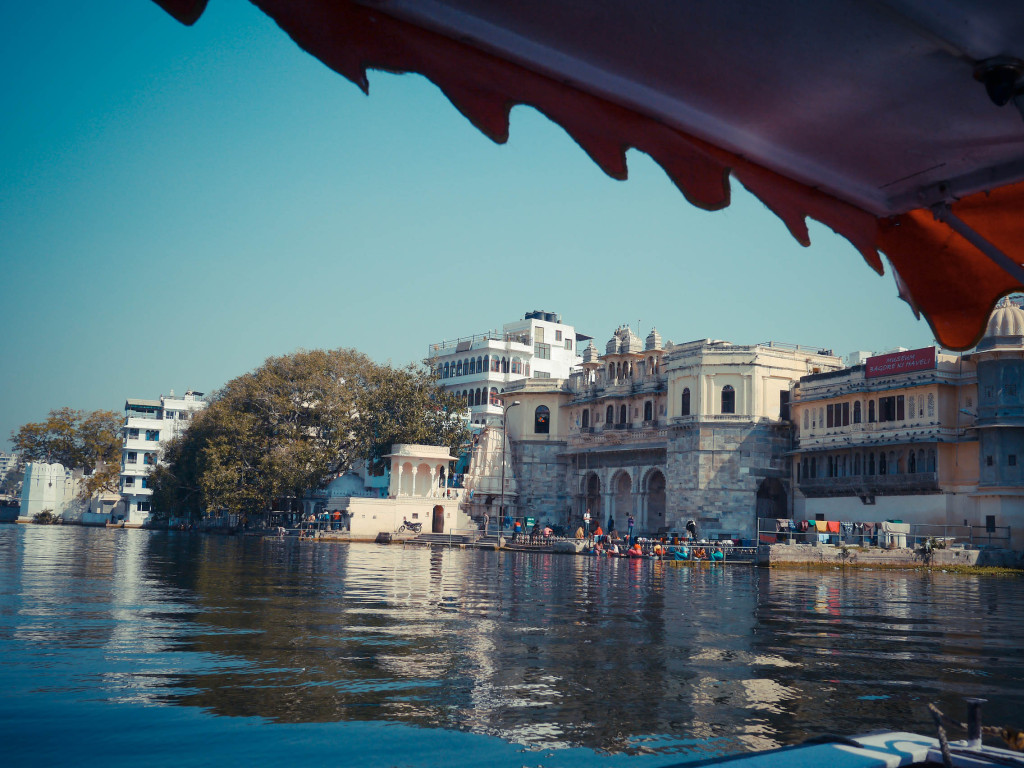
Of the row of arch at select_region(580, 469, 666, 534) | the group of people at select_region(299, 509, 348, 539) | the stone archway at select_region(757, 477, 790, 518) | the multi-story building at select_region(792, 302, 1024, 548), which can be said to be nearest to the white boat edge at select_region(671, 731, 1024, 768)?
the multi-story building at select_region(792, 302, 1024, 548)

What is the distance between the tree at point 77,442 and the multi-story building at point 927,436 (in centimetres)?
7079

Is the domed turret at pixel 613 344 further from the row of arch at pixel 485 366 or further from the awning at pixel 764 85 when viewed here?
the awning at pixel 764 85

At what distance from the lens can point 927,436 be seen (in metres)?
39.1

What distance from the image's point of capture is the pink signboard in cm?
3956

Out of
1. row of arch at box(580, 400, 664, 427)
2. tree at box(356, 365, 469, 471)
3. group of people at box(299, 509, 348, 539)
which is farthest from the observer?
tree at box(356, 365, 469, 471)

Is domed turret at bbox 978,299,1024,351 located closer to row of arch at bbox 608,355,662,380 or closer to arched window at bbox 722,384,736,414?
arched window at bbox 722,384,736,414

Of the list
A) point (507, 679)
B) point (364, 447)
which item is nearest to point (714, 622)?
point (507, 679)

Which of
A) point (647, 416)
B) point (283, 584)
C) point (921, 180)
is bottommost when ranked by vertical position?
point (283, 584)

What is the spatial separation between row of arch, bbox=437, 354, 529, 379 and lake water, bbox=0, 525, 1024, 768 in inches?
2039

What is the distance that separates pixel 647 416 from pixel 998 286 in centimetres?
5064

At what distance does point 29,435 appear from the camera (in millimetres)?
91062

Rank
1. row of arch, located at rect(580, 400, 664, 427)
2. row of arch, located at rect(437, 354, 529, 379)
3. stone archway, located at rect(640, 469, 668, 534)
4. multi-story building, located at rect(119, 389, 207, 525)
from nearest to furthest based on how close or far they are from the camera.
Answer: row of arch, located at rect(580, 400, 664, 427)
stone archway, located at rect(640, 469, 668, 534)
row of arch, located at rect(437, 354, 529, 379)
multi-story building, located at rect(119, 389, 207, 525)

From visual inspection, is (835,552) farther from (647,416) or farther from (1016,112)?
(1016,112)

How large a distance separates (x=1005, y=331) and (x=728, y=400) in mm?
13727
